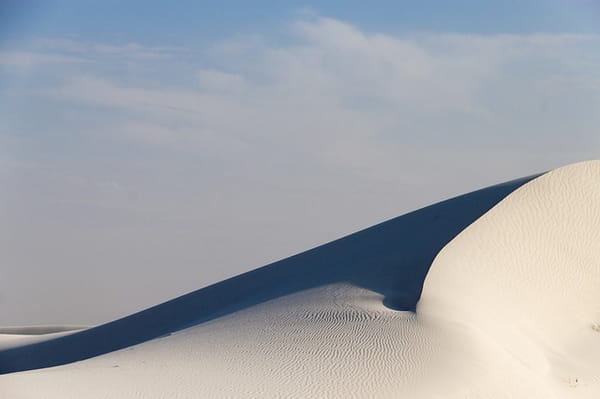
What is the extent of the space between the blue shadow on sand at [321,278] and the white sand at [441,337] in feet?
1.88

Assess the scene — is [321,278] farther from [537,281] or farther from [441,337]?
[441,337]

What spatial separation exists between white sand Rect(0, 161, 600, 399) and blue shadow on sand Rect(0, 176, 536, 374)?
573 millimetres

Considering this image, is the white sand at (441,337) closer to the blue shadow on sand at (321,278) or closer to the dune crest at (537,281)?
the dune crest at (537,281)

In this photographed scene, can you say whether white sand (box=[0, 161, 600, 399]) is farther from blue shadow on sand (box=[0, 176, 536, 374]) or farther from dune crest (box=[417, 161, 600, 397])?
blue shadow on sand (box=[0, 176, 536, 374])

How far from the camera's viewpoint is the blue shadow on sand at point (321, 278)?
19.8m

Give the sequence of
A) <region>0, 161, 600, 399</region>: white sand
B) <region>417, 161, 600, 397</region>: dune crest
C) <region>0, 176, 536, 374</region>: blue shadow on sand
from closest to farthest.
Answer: <region>0, 161, 600, 399</region>: white sand, <region>417, 161, 600, 397</region>: dune crest, <region>0, 176, 536, 374</region>: blue shadow on sand

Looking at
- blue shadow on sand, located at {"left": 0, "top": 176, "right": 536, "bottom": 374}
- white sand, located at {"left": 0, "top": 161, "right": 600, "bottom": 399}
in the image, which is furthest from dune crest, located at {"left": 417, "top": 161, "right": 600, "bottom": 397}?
blue shadow on sand, located at {"left": 0, "top": 176, "right": 536, "bottom": 374}

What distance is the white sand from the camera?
561 inches

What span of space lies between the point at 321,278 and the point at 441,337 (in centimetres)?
546

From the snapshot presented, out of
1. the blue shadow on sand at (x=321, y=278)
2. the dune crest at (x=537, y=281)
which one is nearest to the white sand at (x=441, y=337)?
the dune crest at (x=537, y=281)

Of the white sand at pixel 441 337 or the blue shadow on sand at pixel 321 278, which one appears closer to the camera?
the white sand at pixel 441 337

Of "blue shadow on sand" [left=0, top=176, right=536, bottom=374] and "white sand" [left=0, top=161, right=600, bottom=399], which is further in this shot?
"blue shadow on sand" [left=0, top=176, right=536, bottom=374]

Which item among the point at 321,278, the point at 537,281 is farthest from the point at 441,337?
the point at 321,278

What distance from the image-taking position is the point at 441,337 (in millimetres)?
16141
